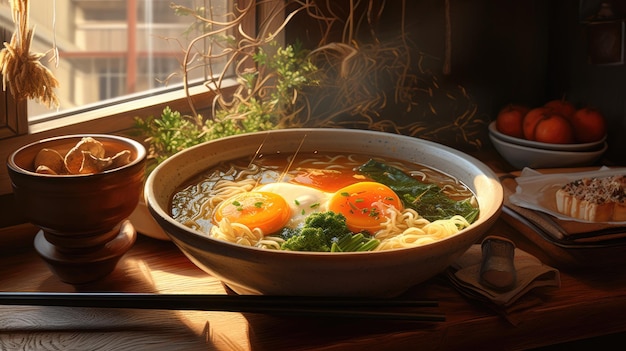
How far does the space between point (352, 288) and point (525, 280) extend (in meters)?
0.45

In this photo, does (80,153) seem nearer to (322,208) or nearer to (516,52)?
(322,208)

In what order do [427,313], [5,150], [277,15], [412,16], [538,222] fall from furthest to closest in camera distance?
[412,16] < [277,15] < [5,150] < [538,222] < [427,313]

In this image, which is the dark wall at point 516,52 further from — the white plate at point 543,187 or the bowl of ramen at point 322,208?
the bowl of ramen at point 322,208

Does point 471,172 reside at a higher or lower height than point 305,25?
lower

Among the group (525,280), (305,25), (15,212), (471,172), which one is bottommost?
(15,212)

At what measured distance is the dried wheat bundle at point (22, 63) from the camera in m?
1.64

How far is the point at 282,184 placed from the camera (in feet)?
5.94

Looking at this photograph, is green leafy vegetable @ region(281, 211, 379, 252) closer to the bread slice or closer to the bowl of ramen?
the bowl of ramen

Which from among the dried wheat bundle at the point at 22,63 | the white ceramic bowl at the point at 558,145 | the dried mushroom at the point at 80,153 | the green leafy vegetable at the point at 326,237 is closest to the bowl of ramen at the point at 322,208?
the green leafy vegetable at the point at 326,237

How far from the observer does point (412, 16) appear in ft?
7.87

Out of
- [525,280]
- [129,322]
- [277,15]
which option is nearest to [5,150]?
[129,322]

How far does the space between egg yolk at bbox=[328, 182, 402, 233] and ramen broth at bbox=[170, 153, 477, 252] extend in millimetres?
48

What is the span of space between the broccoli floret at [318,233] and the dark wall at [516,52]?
0.99 metres

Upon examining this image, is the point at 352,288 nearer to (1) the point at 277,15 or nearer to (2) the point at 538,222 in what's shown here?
(2) the point at 538,222
